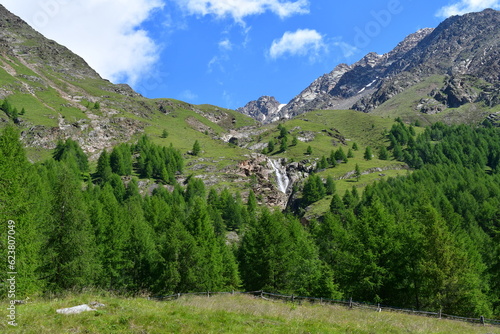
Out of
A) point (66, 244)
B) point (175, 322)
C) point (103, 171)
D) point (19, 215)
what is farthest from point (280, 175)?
point (175, 322)

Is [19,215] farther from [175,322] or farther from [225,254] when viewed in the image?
[225,254]

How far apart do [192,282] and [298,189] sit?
11364 cm

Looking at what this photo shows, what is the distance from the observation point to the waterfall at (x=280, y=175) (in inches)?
6412

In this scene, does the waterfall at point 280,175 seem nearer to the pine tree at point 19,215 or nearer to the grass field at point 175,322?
the pine tree at point 19,215

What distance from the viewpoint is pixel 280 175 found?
169m

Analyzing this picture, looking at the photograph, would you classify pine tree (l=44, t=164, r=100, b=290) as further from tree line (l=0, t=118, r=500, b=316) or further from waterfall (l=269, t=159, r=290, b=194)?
waterfall (l=269, t=159, r=290, b=194)

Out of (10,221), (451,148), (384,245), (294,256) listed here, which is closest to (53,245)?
(10,221)

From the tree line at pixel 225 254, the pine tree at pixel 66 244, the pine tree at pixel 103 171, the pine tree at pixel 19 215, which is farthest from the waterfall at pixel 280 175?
the pine tree at pixel 19 215

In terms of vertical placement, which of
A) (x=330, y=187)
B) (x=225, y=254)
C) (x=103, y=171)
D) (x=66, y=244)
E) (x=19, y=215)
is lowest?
(x=225, y=254)

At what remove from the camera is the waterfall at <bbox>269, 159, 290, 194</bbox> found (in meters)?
163

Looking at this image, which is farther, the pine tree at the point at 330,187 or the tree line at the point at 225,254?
the pine tree at the point at 330,187

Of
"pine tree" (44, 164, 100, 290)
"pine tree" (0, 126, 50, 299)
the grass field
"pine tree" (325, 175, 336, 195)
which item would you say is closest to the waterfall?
"pine tree" (325, 175, 336, 195)

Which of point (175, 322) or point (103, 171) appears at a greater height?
point (103, 171)

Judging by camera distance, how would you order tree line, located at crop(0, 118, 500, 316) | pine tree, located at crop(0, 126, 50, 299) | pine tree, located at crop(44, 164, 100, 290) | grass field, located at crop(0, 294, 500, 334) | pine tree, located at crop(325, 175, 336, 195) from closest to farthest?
1. grass field, located at crop(0, 294, 500, 334)
2. pine tree, located at crop(0, 126, 50, 299)
3. tree line, located at crop(0, 118, 500, 316)
4. pine tree, located at crop(44, 164, 100, 290)
5. pine tree, located at crop(325, 175, 336, 195)
